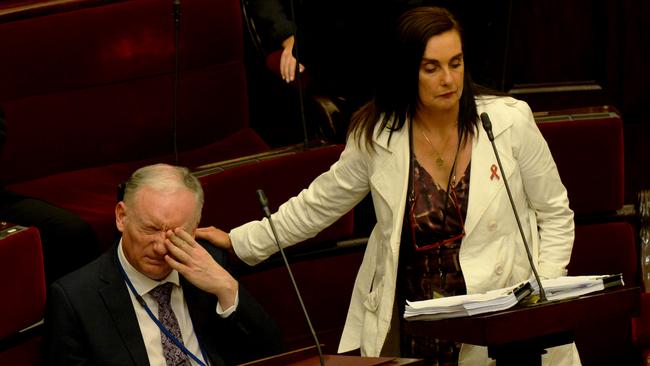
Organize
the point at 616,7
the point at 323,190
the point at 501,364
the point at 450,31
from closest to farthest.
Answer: the point at 501,364 → the point at 450,31 → the point at 323,190 → the point at 616,7

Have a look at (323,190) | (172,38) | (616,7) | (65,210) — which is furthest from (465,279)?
(616,7)

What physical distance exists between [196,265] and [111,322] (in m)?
0.13

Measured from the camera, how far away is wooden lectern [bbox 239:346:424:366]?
124cm

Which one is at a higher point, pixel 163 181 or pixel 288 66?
pixel 288 66

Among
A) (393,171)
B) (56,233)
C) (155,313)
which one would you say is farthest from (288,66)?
(155,313)

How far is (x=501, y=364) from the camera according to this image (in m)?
1.37

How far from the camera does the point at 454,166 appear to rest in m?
1.54

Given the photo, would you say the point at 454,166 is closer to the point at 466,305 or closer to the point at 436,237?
the point at 436,237

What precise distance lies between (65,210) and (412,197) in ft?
2.04

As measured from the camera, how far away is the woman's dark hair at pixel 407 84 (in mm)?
1503

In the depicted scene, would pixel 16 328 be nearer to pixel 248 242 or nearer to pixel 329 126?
pixel 248 242

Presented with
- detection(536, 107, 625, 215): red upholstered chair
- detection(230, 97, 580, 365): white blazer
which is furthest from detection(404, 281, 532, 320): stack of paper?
detection(536, 107, 625, 215): red upholstered chair

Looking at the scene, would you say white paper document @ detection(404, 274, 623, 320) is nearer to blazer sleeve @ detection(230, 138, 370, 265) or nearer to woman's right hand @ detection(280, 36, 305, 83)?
blazer sleeve @ detection(230, 138, 370, 265)

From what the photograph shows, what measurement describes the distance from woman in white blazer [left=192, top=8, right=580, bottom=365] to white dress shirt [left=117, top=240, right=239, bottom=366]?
0.21 metres
